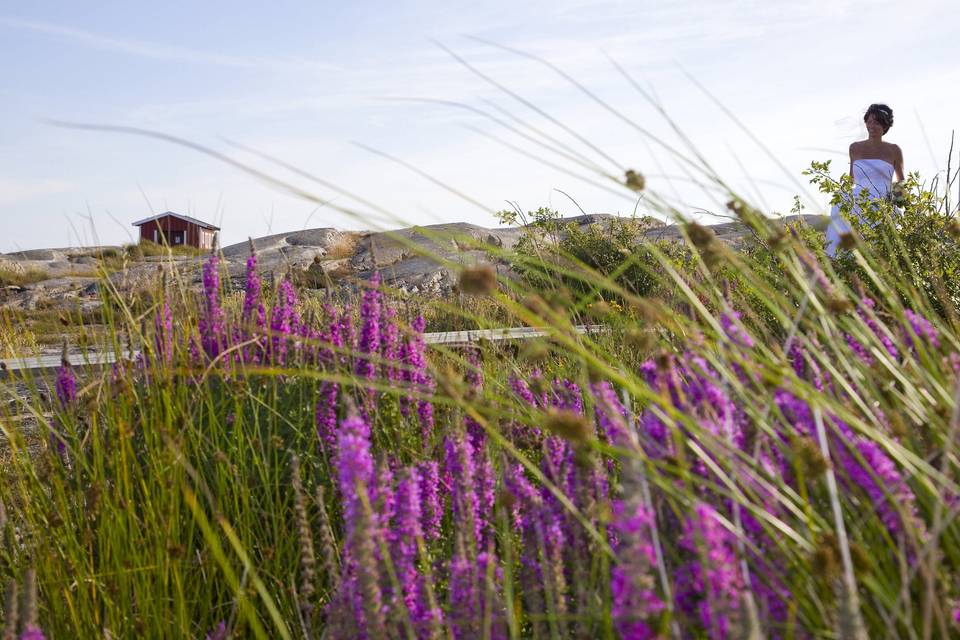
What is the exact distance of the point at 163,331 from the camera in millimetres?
3258

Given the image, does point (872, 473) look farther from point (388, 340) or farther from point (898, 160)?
point (898, 160)

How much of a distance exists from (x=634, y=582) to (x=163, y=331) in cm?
251

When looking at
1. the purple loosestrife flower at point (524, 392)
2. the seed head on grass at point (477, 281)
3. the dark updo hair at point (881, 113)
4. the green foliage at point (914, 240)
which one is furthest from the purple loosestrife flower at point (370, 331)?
the dark updo hair at point (881, 113)

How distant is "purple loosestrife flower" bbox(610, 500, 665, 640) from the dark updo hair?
30.1 ft

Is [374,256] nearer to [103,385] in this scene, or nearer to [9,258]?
[103,385]

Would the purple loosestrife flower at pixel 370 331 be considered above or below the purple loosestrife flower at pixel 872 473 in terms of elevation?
above


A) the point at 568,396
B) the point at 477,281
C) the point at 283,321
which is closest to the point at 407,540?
the point at 477,281

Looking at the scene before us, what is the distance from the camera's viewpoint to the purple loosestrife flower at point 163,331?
3.17 metres

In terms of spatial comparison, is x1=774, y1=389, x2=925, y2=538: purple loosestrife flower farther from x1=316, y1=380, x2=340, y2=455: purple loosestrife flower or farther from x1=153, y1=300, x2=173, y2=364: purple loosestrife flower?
x1=153, y1=300, x2=173, y2=364: purple loosestrife flower

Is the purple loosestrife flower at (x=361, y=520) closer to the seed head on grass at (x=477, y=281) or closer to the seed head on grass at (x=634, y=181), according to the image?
the seed head on grass at (x=477, y=281)

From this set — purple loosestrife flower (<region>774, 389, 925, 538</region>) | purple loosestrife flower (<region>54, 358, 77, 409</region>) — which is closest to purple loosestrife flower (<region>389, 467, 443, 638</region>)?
purple loosestrife flower (<region>774, 389, 925, 538</region>)

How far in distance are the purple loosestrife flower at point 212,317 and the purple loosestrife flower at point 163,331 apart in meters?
0.15

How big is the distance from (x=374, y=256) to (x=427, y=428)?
568 millimetres

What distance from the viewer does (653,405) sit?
167cm
